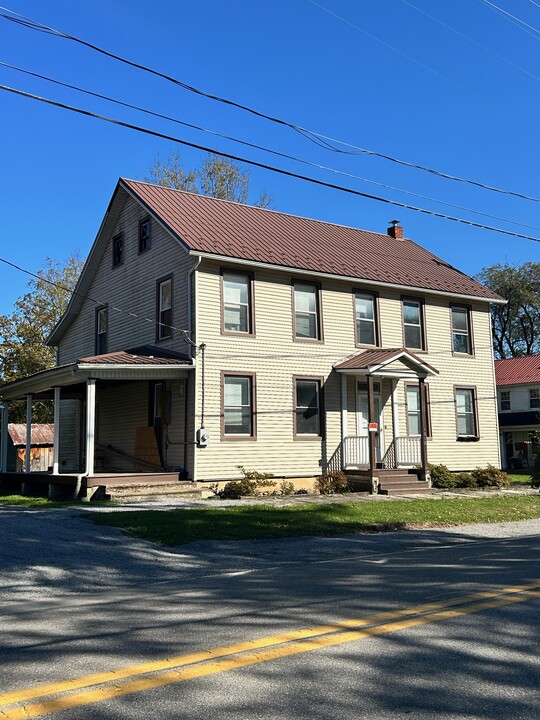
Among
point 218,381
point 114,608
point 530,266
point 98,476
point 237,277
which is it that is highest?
point 530,266

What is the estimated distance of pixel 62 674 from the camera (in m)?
4.78

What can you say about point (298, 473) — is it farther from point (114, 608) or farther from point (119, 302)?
point (114, 608)

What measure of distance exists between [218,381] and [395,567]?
1165 centimetres

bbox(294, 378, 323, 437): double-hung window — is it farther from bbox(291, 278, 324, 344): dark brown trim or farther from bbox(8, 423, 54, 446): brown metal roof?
bbox(8, 423, 54, 446): brown metal roof

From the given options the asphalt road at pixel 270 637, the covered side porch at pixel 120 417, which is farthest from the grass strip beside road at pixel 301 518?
the covered side porch at pixel 120 417

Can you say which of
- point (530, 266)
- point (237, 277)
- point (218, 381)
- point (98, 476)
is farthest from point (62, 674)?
point (530, 266)

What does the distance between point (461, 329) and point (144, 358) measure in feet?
41.6

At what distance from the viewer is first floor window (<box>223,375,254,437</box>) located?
20.8m

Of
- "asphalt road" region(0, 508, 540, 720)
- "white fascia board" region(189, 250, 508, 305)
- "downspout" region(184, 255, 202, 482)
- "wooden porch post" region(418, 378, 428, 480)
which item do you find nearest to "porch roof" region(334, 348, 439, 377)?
"wooden porch post" region(418, 378, 428, 480)

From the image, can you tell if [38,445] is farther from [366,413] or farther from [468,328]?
[468,328]

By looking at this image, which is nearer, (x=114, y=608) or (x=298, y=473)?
(x=114, y=608)

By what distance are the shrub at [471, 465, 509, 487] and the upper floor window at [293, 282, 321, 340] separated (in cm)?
728

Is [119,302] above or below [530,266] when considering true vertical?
below

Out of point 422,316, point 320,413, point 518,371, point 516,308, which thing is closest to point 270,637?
point 320,413
